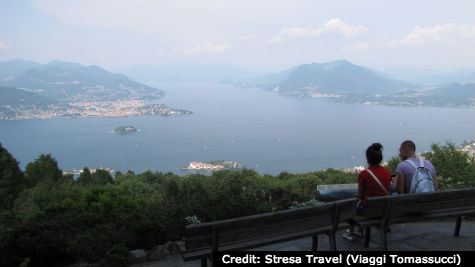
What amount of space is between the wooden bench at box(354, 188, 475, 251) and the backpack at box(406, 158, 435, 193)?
147 millimetres

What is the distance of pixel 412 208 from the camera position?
3182 mm

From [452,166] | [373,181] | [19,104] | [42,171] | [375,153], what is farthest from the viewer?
[19,104]

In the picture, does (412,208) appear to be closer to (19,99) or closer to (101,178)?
(101,178)

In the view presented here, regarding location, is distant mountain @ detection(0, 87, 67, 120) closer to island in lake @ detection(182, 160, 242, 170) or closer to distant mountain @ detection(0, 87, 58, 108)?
distant mountain @ detection(0, 87, 58, 108)

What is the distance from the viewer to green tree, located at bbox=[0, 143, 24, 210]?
1592cm

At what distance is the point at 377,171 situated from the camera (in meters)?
3.24

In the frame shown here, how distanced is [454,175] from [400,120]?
9375 centimetres

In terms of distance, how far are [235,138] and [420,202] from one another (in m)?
70.2

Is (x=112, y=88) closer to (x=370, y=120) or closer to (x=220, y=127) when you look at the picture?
(x=220, y=127)

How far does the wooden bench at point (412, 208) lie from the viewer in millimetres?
3080

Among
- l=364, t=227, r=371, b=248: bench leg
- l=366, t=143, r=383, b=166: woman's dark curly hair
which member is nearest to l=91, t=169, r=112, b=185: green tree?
l=364, t=227, r=371, b=248: bench leg

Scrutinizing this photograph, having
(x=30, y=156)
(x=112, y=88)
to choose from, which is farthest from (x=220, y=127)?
(x=112, y=88)

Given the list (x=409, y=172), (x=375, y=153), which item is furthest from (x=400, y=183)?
(x=375, y=153)

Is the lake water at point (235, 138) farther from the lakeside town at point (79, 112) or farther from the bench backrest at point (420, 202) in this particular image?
the bench backrest at point (420, 202)
